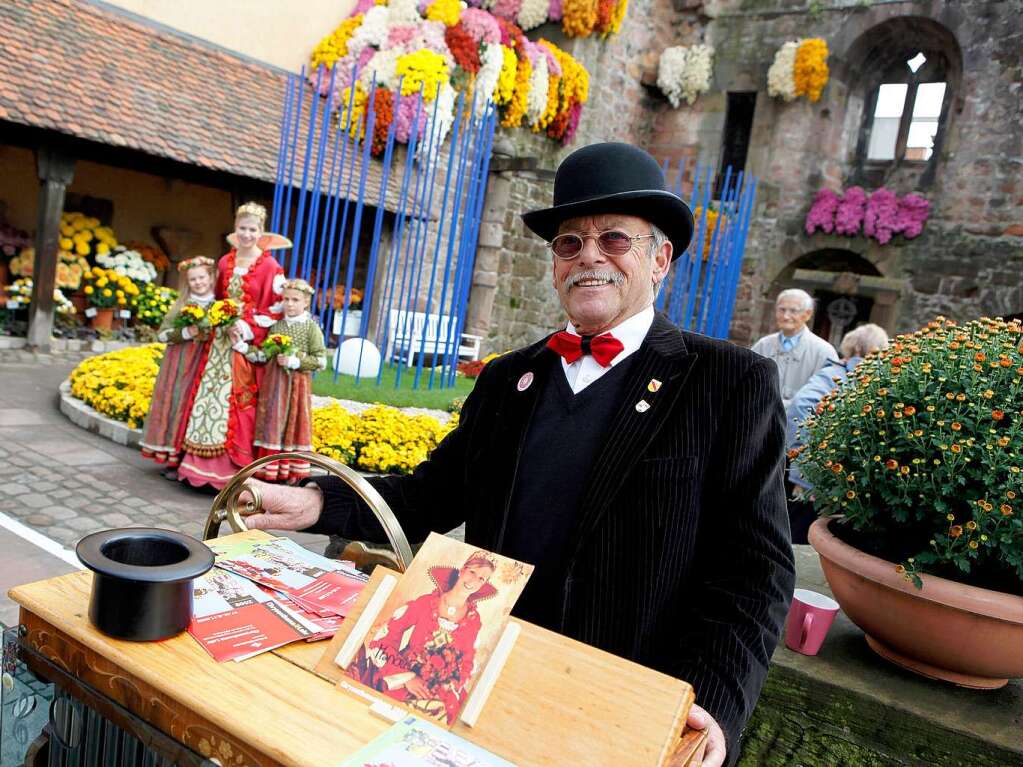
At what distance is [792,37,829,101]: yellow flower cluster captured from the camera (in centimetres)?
1502

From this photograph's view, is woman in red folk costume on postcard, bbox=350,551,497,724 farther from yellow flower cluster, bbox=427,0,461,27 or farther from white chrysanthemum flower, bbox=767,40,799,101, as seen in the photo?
white chrysanthemum flower, bbox=767,40,799,101

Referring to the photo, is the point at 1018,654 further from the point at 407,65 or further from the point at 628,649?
the point at 407,65

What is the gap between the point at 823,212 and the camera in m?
15.1

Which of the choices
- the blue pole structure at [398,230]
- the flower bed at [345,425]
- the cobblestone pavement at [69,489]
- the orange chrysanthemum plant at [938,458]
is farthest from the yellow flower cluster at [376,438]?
the orange chrysanthemum plant at [938,458]

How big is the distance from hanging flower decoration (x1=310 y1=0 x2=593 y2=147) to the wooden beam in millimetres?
4213

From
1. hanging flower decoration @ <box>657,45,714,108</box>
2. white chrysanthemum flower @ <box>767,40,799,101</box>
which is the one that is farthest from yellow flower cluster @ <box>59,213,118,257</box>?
white chrysanthemum flower @ <box>767,40,799,101</box>

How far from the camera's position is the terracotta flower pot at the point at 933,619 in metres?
2.17

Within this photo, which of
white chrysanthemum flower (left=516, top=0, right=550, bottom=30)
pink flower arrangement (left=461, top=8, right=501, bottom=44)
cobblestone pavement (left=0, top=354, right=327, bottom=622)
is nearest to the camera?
cobblestone pavement (left=0, top=354, right=327, bottom=622)

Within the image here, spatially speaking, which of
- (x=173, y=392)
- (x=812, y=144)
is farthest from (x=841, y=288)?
(x=173, y=392)

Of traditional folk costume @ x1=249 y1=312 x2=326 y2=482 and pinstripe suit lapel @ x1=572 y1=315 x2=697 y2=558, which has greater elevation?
pinstripe suit lapel @ x1=572 y1=315 x2=697 y2=558

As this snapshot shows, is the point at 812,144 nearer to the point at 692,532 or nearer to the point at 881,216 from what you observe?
the point at 881,216

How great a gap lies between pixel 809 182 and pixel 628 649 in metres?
15.7

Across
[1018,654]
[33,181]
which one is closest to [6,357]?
[33,181]

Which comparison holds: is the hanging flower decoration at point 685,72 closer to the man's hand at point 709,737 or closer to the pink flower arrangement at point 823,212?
the pink flower arrangement at point 823,212
